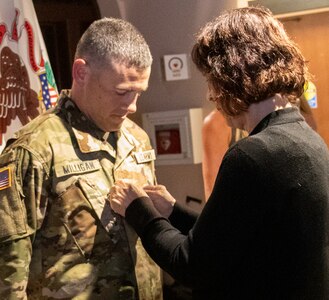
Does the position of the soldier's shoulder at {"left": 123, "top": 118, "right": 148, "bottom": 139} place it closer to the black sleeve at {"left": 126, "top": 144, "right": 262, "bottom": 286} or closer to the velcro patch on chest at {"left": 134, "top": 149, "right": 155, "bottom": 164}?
the velcro patch on chest at {"left": 134, "top": 149, "right": 155, "bottom": 164}

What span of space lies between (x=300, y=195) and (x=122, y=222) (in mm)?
671

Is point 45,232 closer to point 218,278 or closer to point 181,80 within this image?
point 218,278

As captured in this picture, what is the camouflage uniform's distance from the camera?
1.59 metres

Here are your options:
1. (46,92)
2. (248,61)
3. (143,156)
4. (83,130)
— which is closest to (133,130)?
(143,156)

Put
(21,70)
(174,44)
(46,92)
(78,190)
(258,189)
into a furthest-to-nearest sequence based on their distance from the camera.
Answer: (174,44) < (46,92) < (21,70) < (78,190) < (258,189)

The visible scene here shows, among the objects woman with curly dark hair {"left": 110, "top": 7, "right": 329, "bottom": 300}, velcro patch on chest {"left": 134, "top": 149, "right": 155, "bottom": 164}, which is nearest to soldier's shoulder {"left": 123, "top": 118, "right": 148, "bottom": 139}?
velcro patch on chest {"left": 134, "top": 149, "right": 155, "bottom": 164}

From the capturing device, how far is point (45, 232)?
167 cm

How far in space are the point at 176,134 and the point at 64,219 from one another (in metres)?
1.51

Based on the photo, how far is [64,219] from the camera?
1670mm

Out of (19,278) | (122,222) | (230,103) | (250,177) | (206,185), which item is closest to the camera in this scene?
(250,177)

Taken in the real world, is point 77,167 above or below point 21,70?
below

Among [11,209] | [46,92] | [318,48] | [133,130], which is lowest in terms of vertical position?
[11,209]

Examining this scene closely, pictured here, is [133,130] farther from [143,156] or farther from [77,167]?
[77,167]

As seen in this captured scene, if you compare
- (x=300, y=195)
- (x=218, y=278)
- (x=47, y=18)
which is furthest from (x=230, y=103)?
(x=47, y=18)
